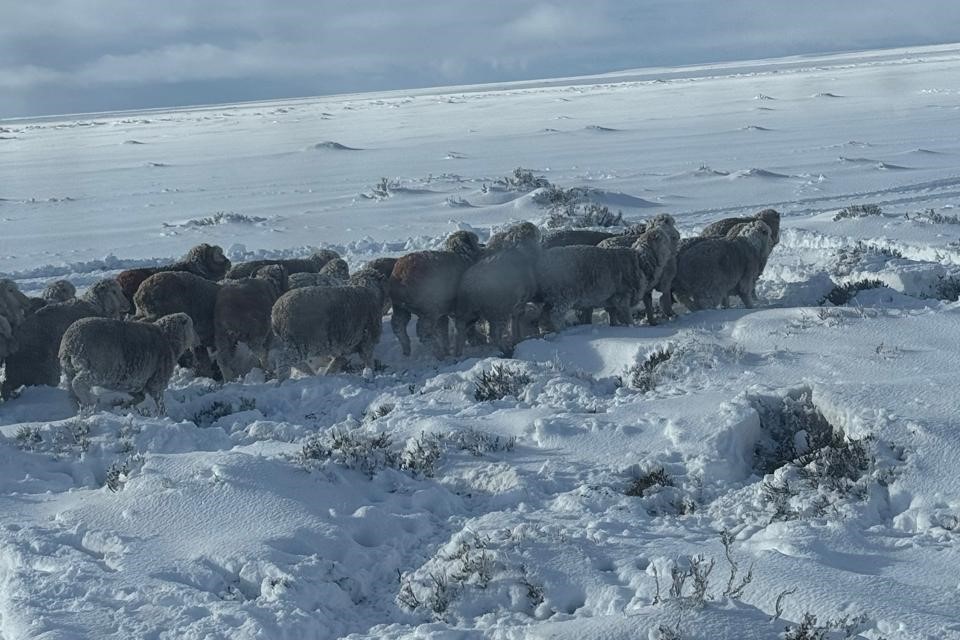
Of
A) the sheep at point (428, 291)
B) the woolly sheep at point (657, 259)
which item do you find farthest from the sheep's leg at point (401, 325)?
the woolly sheep at point (657, 259)

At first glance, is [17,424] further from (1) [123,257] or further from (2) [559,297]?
(1) [123,257]

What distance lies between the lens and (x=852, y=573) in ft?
16.9

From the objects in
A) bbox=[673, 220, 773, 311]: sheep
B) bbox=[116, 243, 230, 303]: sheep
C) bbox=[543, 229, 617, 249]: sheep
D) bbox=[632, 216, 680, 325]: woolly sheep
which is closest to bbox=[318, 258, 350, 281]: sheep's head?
bbox=[116, 243, 230, 303]: sheep

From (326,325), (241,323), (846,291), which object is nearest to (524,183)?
(846,291)

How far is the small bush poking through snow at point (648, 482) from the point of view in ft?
21.7

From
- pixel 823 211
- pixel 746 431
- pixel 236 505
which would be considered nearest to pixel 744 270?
pixel 746 431

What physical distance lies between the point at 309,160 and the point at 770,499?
34488mm

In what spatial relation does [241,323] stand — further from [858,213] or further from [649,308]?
[858,213]

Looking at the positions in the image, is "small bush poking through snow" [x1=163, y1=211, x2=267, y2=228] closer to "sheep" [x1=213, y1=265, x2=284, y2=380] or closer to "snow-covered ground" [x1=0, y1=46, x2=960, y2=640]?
"sheep" [x1=213, y1=265, x2=284, y2=380]

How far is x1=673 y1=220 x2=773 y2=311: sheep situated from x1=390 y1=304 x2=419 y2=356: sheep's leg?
329cm

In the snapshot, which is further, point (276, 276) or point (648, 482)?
point (276, 276)

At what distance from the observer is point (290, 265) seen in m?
13.0

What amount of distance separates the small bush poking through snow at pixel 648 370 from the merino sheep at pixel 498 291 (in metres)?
1.68

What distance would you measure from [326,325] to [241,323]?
3.81ft
